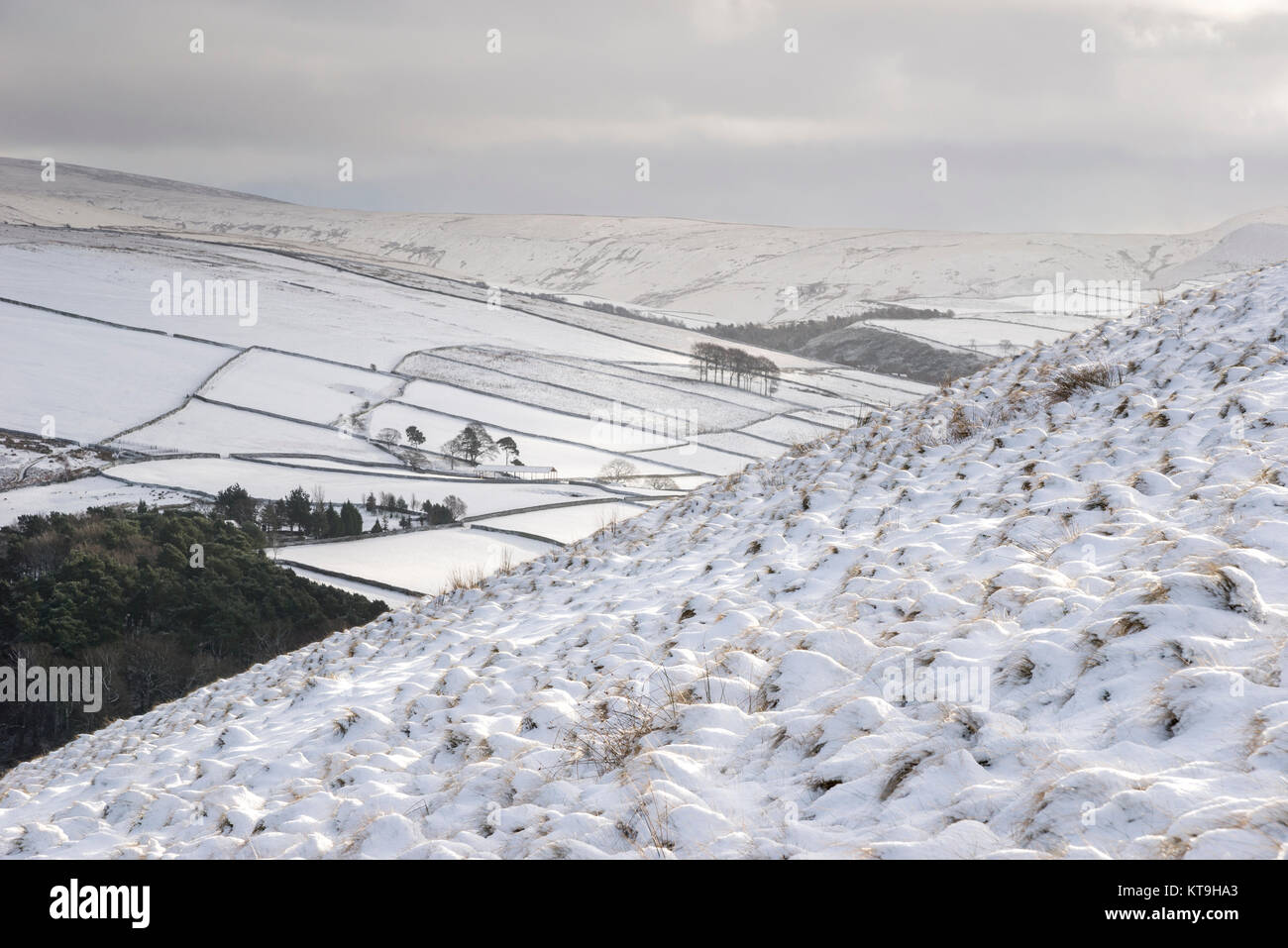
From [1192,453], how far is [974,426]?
4767 millimetres

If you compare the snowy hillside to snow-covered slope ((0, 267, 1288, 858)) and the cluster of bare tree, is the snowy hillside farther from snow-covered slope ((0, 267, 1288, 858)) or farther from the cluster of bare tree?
snow-covered slope ((0, 267, 1288, 858))

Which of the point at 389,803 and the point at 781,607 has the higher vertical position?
the point at 781,607

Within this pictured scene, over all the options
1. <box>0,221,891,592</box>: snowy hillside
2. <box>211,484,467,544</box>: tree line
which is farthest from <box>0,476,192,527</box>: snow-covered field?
<box>211,484,467,544</box>: tree line

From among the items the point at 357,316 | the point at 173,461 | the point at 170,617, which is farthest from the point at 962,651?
the point at 357,316

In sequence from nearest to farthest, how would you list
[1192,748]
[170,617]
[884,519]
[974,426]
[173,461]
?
[1192,748]
[884,519]
[974,426]
[170,617]
[173,461]

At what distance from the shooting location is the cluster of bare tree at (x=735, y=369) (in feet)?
278

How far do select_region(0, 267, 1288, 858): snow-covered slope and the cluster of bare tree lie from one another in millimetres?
72662

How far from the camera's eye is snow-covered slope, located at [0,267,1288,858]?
377 cm

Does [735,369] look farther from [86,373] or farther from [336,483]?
[86,373]

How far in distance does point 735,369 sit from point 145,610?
60.6 m

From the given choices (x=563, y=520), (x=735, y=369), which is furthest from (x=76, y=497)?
(x=735, y=369)

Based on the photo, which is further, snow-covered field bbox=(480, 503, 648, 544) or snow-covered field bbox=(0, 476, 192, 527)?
snow-covered field bbox=(0, 476, 192, 527)
